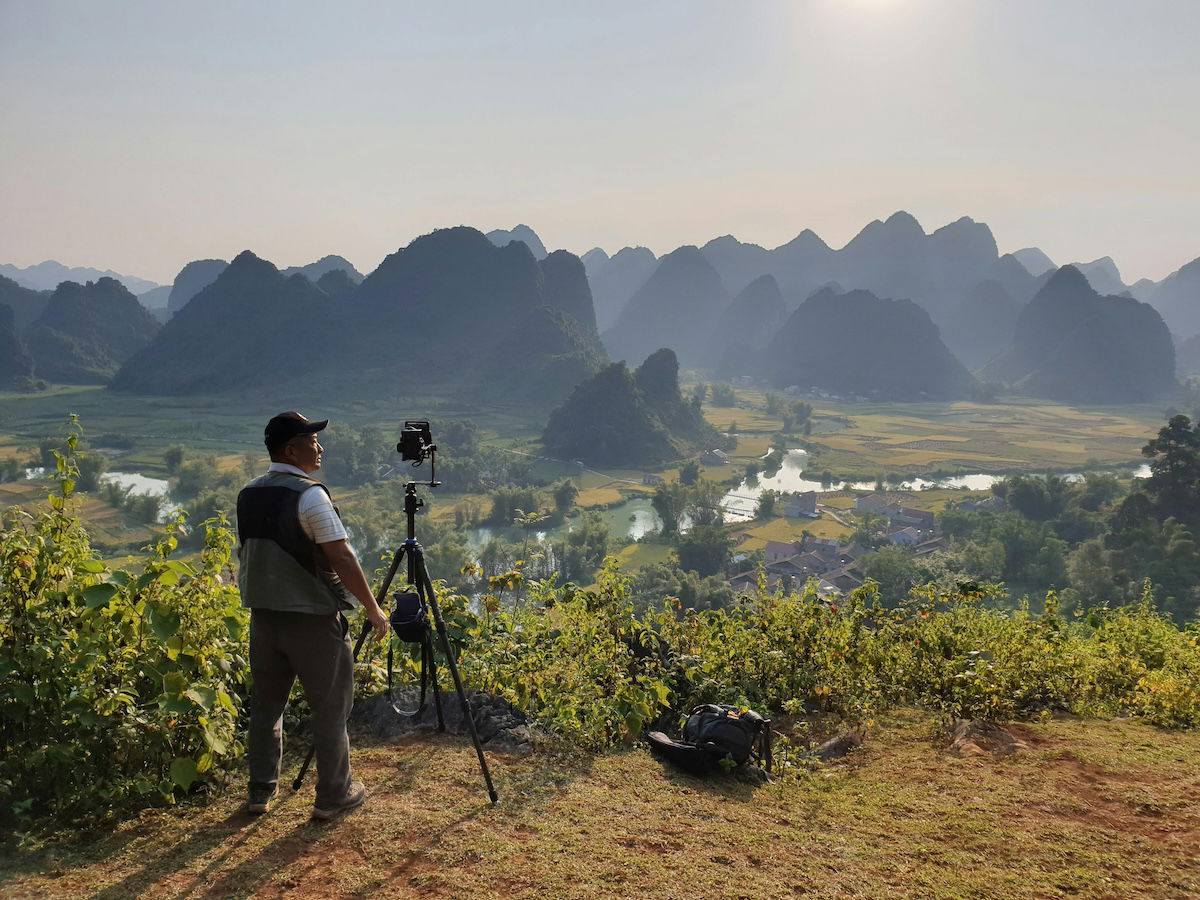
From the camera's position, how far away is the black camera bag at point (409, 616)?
272cm

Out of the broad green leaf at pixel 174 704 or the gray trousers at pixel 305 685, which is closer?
the broad green leaf at pixel 174 704

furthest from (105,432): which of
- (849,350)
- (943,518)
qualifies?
(849,350)

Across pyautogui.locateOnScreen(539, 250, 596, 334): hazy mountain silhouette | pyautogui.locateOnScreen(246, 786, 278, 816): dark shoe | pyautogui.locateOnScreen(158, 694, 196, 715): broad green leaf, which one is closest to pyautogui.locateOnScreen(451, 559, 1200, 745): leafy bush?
pyautogui.locateOnScreen(246, 786, 278, 816): dark shoe

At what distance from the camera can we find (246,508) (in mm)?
2229

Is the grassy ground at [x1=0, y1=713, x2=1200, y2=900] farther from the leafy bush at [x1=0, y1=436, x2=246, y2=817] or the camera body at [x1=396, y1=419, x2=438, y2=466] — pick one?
the camera body at [x1=396, y1=419, x2=438, y2=466]

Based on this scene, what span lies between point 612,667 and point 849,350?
113 m

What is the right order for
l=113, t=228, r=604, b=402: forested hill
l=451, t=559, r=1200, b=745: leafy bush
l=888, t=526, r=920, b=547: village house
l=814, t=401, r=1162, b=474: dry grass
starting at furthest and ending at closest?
l=113, t=228, r=604, b=402: forested hill, l=814, t=401, r=1162, b=474: dry grass, l=888, t=526, r=920, b=547: village house, l=451, t=559, r=1200, b=745: leafy bush

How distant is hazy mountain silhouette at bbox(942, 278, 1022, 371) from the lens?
143 metres

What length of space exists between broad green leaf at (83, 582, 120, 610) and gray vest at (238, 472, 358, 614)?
16.3 inches

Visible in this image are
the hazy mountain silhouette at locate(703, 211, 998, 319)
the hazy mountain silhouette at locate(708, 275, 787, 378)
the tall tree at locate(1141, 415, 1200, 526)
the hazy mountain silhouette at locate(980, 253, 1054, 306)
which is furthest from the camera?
the hazy mountain silhouette at locate(703, 211, 998, 319)

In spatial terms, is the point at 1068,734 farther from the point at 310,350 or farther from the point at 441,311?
the point at 441,311

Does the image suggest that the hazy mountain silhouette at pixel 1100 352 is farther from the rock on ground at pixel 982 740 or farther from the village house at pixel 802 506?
the rock on ground at pixel 982 740

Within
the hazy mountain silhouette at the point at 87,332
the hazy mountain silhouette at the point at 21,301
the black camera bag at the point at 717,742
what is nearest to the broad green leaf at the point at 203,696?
the black camera bag at the point at 717,742

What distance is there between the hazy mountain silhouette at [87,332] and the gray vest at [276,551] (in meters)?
99.8
